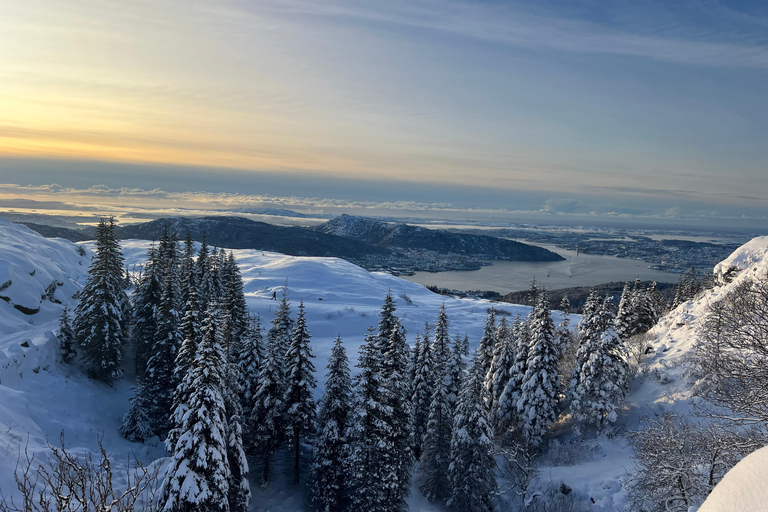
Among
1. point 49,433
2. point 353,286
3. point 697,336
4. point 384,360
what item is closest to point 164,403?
point 49,433

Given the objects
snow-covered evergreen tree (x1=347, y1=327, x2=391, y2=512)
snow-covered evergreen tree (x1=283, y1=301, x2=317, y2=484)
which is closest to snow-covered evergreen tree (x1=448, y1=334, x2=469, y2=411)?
snow-covered evergreen tree (x1=347, y1=327, x2=391, y2=512)

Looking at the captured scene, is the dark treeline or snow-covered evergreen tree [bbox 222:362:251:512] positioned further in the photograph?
snow-covered evergreen tree [bbox 222:362:251:512]

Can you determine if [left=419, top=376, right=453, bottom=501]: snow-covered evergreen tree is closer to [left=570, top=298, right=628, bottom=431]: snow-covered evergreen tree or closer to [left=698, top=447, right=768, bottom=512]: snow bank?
[left=570, top=298, right=628, bottom=431]: snow-covered evergreen tree

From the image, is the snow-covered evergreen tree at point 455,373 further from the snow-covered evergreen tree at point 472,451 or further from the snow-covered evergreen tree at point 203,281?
the snow-covered evergreen tree at point 203,281

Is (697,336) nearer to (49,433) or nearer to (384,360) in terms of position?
(384,360)

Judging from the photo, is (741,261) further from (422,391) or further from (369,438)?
(369,438)

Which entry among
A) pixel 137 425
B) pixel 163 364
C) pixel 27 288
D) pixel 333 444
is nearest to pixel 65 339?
pixel 163 364

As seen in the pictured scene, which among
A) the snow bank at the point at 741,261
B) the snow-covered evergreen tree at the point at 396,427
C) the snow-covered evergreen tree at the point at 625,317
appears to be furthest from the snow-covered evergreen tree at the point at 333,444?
the snow bank at the point at 741,261
